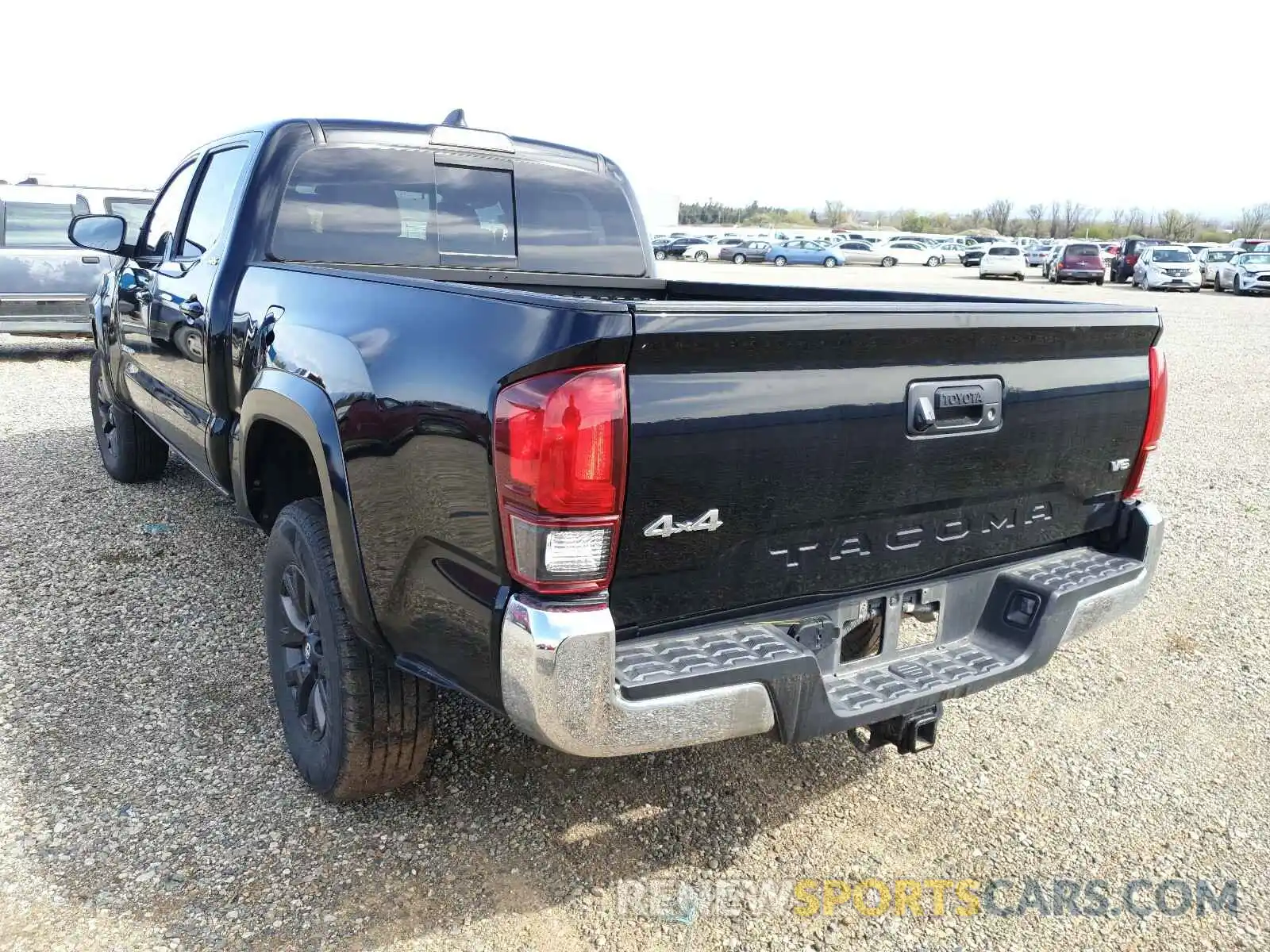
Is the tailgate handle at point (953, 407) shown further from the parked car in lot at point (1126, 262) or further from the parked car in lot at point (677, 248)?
the parked car in lot at point (677, 248)

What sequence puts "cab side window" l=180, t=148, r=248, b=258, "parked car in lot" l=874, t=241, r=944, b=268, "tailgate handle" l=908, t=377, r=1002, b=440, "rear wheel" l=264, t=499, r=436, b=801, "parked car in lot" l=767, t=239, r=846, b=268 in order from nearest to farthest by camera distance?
1. "tailgate handle" l=908, t=377, r=1002, b=440
2. "rear wheel" l=264, t=499, r=436, b=801
3. "cab side window" l=180, t=148, r=248, b=258
4. "parked car in lot" l=767, t=239, r=846, b=268
5. "parked car in lot" l=874, t=241, r=944, b=268

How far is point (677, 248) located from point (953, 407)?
4617 cm

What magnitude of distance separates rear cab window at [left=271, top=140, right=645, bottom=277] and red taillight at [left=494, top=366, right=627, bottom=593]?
6.89ft

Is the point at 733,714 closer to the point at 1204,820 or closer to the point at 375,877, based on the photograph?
the point at 375,877

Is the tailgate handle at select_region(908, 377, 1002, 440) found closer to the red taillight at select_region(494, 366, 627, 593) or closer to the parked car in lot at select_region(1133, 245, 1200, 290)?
the red taillight at select_region(494, 366, 627, 593)

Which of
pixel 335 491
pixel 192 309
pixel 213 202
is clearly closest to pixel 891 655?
pixel 335 491

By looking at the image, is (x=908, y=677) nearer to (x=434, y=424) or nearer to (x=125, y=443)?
(x=434, y=424)

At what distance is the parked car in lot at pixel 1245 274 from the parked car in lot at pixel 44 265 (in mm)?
30638

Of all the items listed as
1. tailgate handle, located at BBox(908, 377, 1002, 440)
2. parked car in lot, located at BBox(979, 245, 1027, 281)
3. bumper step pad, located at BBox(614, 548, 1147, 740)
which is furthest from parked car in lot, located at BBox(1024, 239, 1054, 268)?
tailgate handle, located at BBox(908, 377, 1002, 440)

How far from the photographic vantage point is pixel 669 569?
6.90 feet

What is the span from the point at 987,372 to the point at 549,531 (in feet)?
4.13

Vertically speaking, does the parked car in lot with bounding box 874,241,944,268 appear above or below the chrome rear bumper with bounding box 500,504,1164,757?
above

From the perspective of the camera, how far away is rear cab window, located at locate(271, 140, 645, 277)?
12.0 feet

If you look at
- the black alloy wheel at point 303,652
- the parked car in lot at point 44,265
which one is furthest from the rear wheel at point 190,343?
the parked car in lot at point 44,265
